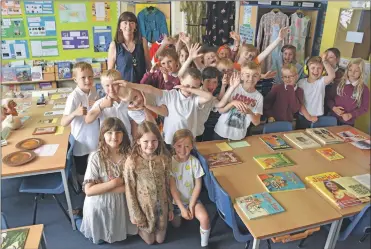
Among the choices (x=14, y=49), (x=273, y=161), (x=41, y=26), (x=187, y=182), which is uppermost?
(x=41, y=26)

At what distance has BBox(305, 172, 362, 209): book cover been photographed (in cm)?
114

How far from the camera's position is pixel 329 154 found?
1.53m

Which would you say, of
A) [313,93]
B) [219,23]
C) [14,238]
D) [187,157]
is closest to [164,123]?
[187,157]

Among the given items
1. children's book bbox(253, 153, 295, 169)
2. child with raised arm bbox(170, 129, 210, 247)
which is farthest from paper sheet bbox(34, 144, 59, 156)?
children's book bbox(253, 153, 295, 169)

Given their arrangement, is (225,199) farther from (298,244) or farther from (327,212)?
(298,244)

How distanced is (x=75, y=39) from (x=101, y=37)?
9.8 inches

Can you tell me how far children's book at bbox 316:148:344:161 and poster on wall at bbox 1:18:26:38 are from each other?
2709 mm

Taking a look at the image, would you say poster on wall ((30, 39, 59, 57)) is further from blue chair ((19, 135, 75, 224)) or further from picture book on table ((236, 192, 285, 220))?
picture book on table ((236, 192, 285, 220))

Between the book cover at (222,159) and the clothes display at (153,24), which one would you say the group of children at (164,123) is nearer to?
the book cover at (222,159)

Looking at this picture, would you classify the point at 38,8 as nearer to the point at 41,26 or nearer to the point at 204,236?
the point at 41,26

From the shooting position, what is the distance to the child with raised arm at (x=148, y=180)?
132 centimetres

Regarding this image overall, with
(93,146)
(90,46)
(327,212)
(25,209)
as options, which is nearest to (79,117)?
(93,146)

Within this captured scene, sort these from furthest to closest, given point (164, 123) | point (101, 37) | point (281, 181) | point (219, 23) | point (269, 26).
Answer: point (269, 26) → point (101, 37) → point (219, 23) → point (164, 123) → point (281, 181)

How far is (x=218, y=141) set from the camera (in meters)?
1.67
